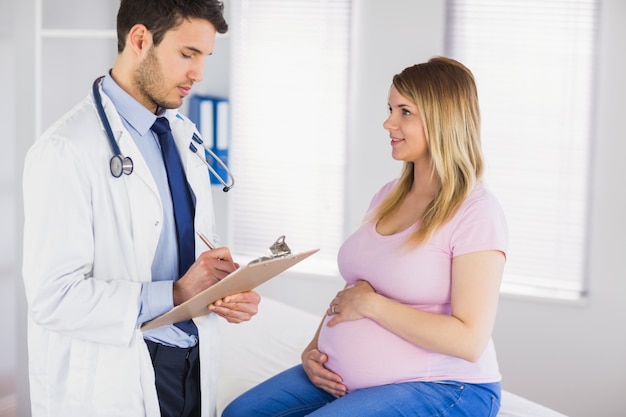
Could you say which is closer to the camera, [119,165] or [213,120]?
[119,165]

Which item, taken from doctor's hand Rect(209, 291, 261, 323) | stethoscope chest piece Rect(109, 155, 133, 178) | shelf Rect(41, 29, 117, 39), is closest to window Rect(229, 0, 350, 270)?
shelf Rect(41, 29, 117, 39)

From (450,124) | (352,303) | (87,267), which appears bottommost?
(352,303)

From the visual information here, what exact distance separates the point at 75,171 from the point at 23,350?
180 cm

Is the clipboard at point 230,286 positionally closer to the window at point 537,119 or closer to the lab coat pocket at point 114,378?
the lab coat pocket at point 114,378

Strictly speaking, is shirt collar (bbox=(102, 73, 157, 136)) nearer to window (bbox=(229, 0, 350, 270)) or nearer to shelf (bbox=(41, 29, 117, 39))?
shelf (bbox=(41, 29, 117, 39))

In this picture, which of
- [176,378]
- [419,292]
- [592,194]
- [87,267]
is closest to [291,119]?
[592,194]

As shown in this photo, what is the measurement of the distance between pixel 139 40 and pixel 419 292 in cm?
77

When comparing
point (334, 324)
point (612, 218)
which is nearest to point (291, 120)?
point (612, 218)

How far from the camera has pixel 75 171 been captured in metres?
1.38

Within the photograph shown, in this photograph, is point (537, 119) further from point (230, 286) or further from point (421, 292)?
point (230, 286)

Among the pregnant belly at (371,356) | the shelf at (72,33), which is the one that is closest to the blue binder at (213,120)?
the shelf at (72,33)

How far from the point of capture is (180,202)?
1582mm

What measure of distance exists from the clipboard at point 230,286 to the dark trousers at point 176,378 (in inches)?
3.8

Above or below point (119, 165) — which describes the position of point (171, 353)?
below
